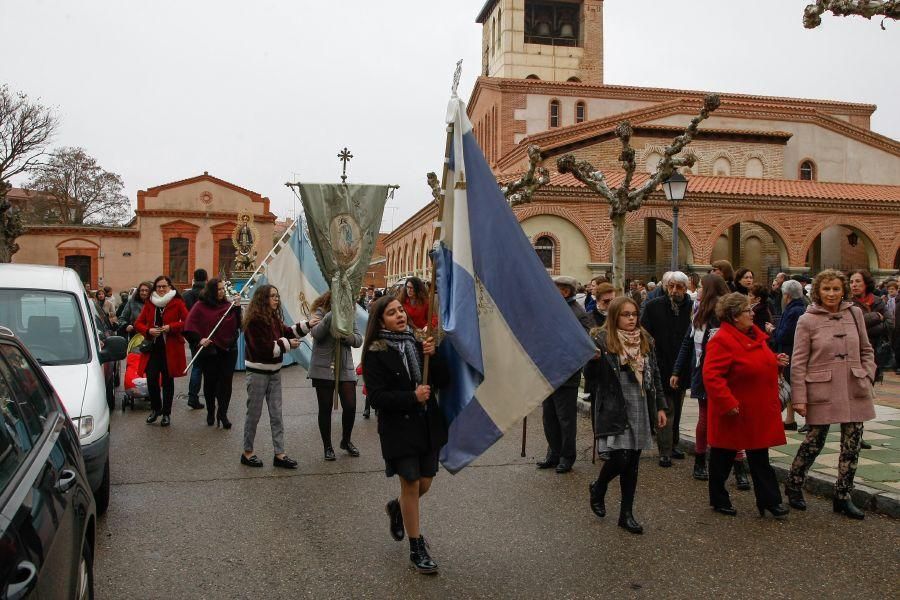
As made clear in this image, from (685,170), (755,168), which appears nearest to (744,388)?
(685,170)

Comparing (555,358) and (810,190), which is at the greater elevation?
(810,190)

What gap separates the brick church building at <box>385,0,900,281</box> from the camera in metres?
29.9

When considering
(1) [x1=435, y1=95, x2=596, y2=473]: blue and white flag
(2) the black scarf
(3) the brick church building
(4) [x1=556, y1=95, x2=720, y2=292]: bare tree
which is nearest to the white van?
(2) the black scarf

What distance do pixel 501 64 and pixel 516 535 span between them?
47831 millimetres

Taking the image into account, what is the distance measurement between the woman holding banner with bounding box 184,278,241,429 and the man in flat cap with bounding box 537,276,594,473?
13.8ft

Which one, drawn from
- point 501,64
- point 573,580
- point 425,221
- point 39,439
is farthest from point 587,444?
point 501,64

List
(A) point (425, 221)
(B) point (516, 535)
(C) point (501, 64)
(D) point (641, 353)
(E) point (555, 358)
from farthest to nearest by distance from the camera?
1. (C) point (501, 64)
2. (A) point (425, 221)
3. (D) point (641, 353)
4. (B) point (516, 535)
5. (E) point (555, 358)

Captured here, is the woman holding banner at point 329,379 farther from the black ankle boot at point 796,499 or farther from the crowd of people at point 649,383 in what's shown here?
the black ankle boot at point 796,499

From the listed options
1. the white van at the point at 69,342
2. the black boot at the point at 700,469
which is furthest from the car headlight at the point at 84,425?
the black boot at the point at 700,469

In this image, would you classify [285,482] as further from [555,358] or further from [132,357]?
[132,357]

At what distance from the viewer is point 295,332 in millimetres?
8227

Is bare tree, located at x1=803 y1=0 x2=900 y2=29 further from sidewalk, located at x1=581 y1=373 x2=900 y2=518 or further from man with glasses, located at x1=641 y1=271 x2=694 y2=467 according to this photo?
sidewalk, located at x1=581 y1=373 x2=900 y2=518

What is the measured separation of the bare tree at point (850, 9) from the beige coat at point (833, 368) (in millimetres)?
4376

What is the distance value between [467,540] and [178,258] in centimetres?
4914
